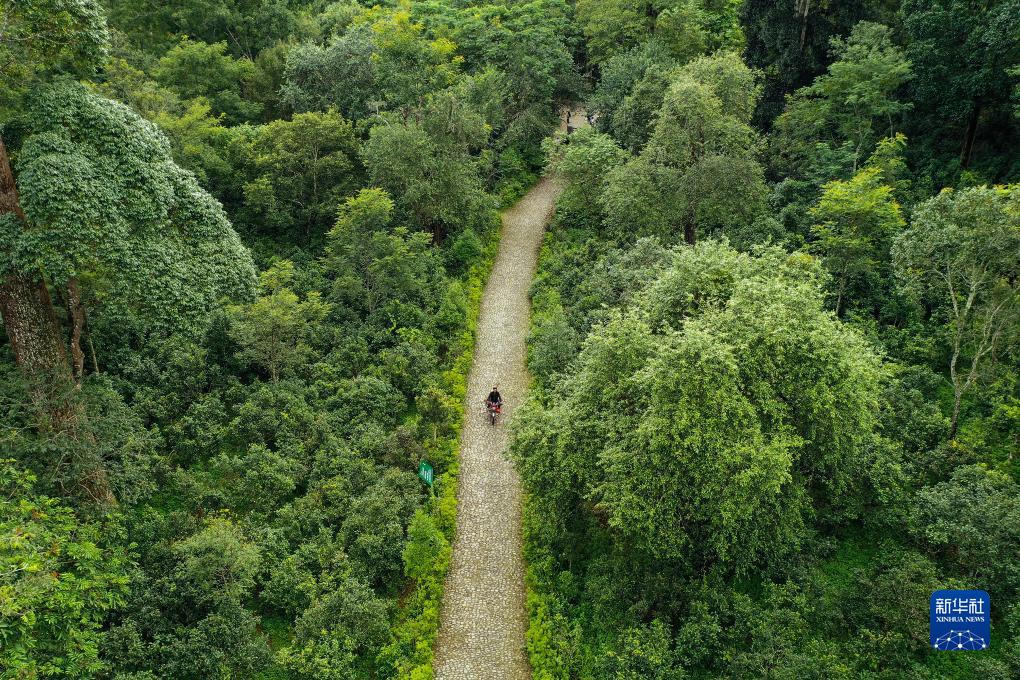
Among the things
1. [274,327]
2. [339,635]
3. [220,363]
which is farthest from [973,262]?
[220,363]

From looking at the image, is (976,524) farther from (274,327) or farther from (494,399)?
(274,327)

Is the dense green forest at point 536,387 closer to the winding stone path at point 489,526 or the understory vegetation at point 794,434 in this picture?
the understory vegetation at point 794,434

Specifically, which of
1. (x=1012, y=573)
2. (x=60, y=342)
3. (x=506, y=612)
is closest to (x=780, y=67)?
(x=1012, y=573)

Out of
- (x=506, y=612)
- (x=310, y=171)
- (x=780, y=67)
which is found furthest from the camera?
(x=780, y=67)

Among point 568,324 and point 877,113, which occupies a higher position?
point 877,113

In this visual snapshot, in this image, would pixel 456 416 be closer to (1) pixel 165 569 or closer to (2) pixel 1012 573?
(1) pixel 165 569

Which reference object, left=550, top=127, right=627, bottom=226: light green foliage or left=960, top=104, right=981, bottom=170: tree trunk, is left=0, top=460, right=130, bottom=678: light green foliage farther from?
left=960, top=104, right=981, bottom=170: tree trunk

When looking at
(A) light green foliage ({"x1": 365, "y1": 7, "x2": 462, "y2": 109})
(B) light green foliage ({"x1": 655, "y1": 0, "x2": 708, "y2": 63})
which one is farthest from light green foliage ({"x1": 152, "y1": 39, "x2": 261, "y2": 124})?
(B) light green foliage ({"x1": 655, "y1": 0, "x2": 708, "y2": 63})
